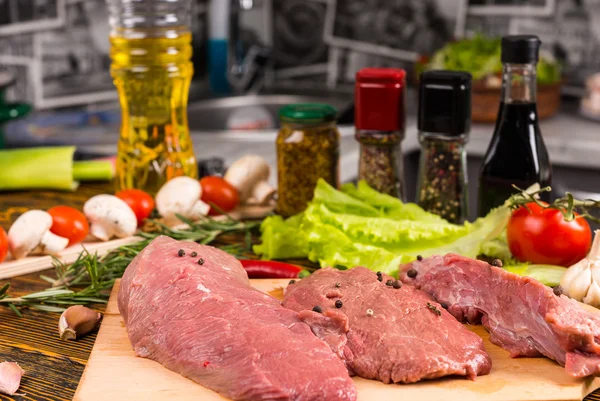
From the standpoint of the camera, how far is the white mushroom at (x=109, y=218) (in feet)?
7.09

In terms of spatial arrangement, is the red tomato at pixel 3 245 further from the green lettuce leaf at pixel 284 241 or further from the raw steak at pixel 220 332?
the green lettuce leaf at pixel 284 241

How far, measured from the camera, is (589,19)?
14.3ft

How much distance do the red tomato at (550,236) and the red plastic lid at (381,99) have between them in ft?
1.55

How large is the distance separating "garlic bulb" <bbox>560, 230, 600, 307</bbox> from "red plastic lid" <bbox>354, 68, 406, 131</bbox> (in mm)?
666

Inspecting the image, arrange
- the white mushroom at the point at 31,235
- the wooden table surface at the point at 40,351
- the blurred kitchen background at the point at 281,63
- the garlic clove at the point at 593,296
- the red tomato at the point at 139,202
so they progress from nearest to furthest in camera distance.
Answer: the wooden table surface at the point at 40,351 → the garlic clove at the point at 593,296 → the white mushroom at the point at 31,235 → the red tomato at the point at 139,202 → the blurred kitchen background at the point at 281,63

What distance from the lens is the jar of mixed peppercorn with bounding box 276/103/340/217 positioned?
2.22m

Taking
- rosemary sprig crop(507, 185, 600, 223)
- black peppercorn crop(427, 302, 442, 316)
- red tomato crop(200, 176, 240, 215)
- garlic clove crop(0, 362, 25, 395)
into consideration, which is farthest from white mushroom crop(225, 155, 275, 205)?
garlic clove crop(0, 362, 25, 395)

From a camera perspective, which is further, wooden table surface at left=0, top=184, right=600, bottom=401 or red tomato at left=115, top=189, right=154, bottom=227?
red tomato at left=115, top=189, right=154, bottom=227

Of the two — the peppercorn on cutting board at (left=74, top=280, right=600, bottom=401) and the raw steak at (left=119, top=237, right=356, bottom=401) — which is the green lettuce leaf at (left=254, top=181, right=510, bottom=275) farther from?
the peppercorn on cutting board at (left=74, top=280, right=600, bottom=401)

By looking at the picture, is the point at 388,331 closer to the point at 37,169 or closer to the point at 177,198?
the point at 177,198

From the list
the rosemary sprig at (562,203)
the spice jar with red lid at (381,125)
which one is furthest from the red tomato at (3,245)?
the rosemary sprig at (562,203)

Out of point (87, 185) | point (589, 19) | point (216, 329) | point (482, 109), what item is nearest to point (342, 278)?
point (216, 329)

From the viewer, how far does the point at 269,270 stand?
1.97 m

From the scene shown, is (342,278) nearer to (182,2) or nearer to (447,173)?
(447,173)
